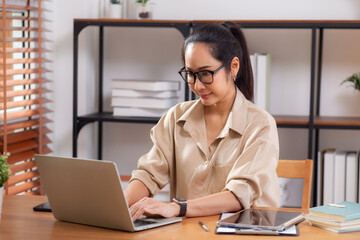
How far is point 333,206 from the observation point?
1.61 m

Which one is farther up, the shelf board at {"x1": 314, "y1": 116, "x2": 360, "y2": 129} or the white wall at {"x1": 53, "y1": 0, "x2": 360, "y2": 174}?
the white wall at {"x1": 53, "y1": 0, "x2": 360, "y2": 174}

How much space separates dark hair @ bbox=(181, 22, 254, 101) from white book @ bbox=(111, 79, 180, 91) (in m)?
1.18

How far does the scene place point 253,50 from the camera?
10.9 feet

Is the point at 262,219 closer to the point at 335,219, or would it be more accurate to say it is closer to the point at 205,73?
the point at 335,219

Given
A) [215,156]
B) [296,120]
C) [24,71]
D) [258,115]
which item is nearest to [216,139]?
[215,156]

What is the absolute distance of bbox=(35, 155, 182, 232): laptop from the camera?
55.7 inches

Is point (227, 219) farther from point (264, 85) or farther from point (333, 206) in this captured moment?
point (264, 85)

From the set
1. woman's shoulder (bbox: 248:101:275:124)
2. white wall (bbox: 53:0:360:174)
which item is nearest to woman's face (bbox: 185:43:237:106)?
woman's shoulder (bbox: 248:101:275:124)

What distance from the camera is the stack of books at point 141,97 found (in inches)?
125

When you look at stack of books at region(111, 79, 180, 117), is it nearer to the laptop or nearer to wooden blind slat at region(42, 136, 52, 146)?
wooden blind slat at region(42, 136, 52, 146)

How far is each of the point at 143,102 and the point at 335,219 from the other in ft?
6.05

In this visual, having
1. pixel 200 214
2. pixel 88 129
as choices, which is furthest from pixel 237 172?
pixel 88 129

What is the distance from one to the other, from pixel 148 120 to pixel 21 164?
0.70 meters

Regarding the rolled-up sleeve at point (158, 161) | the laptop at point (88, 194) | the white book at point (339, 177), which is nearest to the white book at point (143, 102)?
the white book at point (339, 177)
